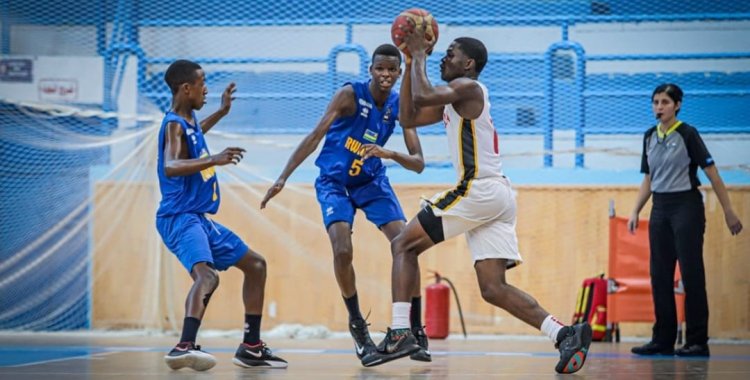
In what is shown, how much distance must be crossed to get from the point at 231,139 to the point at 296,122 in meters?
1.12

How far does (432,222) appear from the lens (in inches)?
227

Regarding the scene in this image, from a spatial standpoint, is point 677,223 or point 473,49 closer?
point 473,49

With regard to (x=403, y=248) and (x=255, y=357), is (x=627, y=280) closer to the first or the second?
(x=403, y=248)

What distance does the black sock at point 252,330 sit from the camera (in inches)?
251

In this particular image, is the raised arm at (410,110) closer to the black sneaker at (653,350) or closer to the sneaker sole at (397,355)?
the sneaker sole at (397,355)

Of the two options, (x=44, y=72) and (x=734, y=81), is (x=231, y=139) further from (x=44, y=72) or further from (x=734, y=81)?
(x=734, y=81)

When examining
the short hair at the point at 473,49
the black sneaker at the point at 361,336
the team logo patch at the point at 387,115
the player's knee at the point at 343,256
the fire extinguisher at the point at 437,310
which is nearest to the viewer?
the short hair at the point at 473,49

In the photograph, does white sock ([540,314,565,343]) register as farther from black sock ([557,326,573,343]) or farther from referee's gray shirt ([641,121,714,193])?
referee's gray shirt ([641,121,714,193])

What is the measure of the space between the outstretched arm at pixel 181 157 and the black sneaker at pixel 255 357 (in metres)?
1.16

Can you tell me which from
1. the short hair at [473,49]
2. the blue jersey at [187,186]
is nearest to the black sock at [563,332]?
the short hair at [473,49]

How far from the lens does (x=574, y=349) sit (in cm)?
555

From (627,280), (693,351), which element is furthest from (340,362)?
(627,280)

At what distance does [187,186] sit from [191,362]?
108 cm

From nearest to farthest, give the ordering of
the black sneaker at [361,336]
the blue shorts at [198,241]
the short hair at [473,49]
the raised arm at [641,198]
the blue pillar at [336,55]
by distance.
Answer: the short hair at [473,49] → the blue shorts at [198,241] → the black sneaker at [361,336] → the raised arm at [641,198] → the blue pillar at [336,55]
